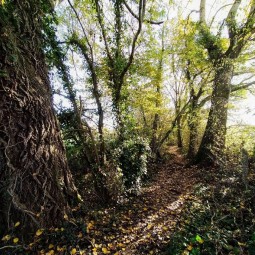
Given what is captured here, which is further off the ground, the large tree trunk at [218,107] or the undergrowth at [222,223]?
the large tree trunk at [218,107]

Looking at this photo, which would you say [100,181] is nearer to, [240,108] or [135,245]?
[135,245]

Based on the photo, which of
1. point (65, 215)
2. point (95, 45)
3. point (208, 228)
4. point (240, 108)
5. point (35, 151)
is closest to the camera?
Result: point (208, 228)

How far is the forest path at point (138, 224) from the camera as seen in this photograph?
3010mm

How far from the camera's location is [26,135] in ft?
10.2

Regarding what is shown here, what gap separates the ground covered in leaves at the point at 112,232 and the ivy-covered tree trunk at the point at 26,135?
0.28 meters

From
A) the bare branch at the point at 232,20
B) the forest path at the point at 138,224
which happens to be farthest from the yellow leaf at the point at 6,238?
the bare branch at the point at 232,20

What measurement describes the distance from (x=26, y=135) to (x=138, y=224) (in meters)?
2.79

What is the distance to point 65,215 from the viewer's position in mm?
3363

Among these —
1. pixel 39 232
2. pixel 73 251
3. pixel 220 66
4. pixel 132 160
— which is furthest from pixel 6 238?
pixel 220 66

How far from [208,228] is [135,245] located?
124 cm

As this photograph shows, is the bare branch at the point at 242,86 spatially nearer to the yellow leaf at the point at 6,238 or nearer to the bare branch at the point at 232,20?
the bare branch at the point at 232,20

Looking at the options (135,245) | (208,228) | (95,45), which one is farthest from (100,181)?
(95,45)

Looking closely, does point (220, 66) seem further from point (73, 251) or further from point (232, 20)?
point (73, 251)

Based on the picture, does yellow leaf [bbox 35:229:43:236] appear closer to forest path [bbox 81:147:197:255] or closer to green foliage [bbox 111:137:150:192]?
forest path [bbox 81:147:197:255]
